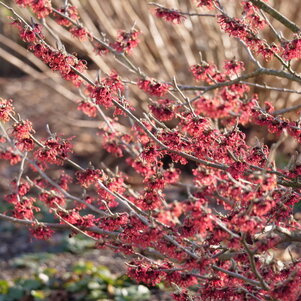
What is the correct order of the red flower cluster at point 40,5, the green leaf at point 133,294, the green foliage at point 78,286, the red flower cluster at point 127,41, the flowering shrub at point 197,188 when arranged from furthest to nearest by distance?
the green foliage at point 78,286
the green leaf at point 133,294
the red flower cluster at point 127,41
the red flower cluster at point 40,5
the flowering shrub at point 197,188

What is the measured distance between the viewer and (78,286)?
5.33m

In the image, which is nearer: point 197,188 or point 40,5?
point 197,188

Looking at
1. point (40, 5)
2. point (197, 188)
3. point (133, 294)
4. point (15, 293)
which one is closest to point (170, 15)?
point (40, 5)

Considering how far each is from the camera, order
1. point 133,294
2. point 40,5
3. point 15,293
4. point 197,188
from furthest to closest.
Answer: point 15,293 < point 133,294 < point 40,5 < point 197,188

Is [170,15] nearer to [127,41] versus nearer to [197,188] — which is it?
[127,41]

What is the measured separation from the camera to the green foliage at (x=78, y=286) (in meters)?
5.13

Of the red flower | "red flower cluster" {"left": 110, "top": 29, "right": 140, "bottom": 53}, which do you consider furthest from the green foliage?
the red flower

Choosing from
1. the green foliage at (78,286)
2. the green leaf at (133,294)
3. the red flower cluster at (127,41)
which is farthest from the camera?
the green foliage at (78,286)

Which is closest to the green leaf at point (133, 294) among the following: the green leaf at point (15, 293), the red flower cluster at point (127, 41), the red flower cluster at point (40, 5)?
the green leaf at point (15, 293)

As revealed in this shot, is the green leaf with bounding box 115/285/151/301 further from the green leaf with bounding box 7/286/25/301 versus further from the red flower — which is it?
the red flower

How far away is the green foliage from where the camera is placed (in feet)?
16.8

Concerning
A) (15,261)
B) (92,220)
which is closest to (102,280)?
(15,261)

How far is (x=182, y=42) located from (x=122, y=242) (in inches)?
208

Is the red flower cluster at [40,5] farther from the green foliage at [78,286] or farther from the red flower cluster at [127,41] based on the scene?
the green foliage at [78,286]
